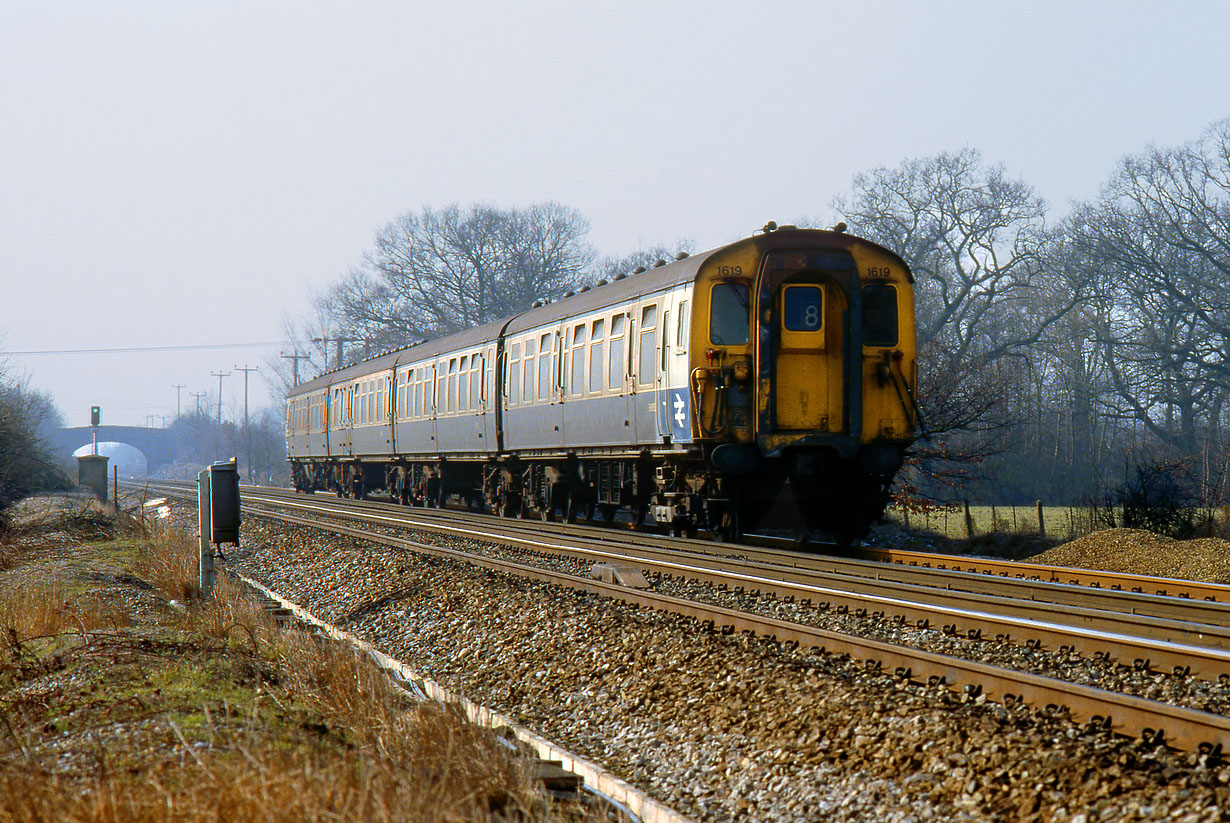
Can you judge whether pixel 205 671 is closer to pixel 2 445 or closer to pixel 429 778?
pixel 429 778

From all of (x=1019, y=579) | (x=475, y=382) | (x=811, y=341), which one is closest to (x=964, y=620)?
(x=1019, y=579)

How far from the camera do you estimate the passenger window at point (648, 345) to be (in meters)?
14.7

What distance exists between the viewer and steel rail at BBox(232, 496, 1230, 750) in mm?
4715

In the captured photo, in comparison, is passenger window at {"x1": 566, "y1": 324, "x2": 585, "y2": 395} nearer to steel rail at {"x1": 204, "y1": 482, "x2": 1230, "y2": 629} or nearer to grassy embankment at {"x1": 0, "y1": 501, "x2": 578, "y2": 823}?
steel rail at {"x1": 204, "y1": 482, "x2": 1230, "y2": 629}

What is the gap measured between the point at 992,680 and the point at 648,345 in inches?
370

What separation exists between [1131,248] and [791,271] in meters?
29.3

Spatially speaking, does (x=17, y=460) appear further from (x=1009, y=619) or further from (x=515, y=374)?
(x=1009, y=619)

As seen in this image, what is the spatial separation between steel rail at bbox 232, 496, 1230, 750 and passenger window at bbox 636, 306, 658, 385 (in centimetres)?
498

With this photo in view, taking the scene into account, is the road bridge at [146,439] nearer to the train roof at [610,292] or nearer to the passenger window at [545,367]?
the train roof at [610,292]

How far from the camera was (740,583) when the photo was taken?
1052 cm

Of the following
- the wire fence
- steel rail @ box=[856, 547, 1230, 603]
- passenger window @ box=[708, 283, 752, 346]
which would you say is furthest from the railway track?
the wire fence

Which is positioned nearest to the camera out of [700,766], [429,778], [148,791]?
[148,791]

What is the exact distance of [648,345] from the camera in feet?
49.0

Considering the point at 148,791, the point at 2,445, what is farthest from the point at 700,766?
the point at 2,445
